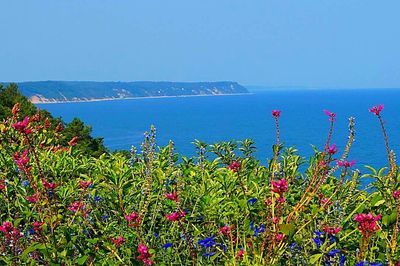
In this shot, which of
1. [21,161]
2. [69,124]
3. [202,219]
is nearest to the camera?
[21,161]

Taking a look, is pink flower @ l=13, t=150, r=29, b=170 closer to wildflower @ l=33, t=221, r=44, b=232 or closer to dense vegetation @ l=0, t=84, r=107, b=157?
wildflower @ l=33, t=221, r=44, b=232

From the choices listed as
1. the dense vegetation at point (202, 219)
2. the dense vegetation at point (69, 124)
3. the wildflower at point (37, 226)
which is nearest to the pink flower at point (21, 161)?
the dense vegetation at point (202, 219)

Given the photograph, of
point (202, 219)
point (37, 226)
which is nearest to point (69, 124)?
point (202, 219)

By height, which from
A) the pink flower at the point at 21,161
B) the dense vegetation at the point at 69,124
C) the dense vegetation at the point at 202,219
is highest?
the pink flower at the point at 21,161

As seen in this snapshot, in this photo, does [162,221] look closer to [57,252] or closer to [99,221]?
[99,221]

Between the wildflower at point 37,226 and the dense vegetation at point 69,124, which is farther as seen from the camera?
the dense vegetation at point 69,124

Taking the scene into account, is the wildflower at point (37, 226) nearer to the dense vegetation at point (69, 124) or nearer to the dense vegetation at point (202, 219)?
the dense vegetation at point (202, 219)

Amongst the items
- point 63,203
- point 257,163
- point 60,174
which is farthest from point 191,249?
point 257,163

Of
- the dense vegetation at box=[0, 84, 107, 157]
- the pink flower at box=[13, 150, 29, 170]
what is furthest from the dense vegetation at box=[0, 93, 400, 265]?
the dense vegetation at box=[0, 84, 107, 157]

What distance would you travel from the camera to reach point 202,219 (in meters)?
4.10

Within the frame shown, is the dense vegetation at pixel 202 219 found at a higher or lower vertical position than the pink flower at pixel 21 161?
lower

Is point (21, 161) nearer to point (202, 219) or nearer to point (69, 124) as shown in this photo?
point (202, 219)

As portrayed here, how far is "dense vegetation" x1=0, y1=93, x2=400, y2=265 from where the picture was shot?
3.38 meters

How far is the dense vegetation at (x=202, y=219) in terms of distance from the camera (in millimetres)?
3377
